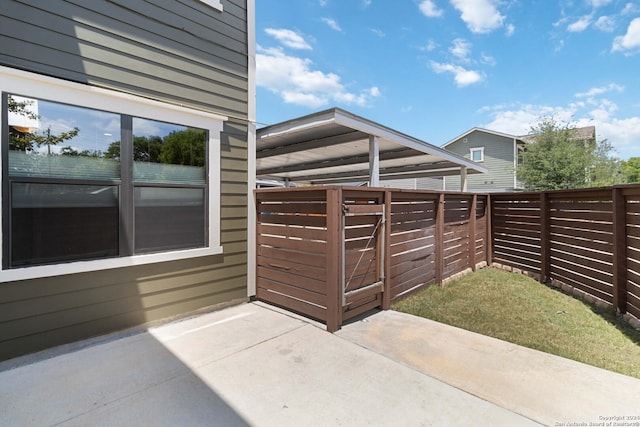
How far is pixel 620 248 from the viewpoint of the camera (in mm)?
3580

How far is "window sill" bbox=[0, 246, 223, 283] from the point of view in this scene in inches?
96.4

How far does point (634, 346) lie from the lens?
283 centimetres

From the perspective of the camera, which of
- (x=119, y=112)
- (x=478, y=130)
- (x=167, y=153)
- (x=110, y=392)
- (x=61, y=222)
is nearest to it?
(x=110, y=392)

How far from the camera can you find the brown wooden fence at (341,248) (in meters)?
3.21

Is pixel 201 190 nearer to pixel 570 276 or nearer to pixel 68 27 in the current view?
pixel 68 27

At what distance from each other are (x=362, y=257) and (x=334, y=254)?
546mm

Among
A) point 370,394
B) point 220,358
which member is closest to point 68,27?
point 220,358

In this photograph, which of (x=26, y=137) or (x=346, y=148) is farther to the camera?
(x=346, y=148)

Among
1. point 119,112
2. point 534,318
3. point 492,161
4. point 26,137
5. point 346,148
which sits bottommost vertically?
point 534,318

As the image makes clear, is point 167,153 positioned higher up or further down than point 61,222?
higher up

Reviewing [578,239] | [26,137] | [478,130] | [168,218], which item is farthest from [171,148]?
[478,130]

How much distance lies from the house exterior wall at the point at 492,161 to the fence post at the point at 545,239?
1153 cm

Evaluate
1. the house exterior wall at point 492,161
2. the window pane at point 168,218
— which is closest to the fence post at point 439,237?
the window pane at point 168,218

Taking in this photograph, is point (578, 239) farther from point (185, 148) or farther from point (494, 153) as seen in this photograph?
point (494, 153)
